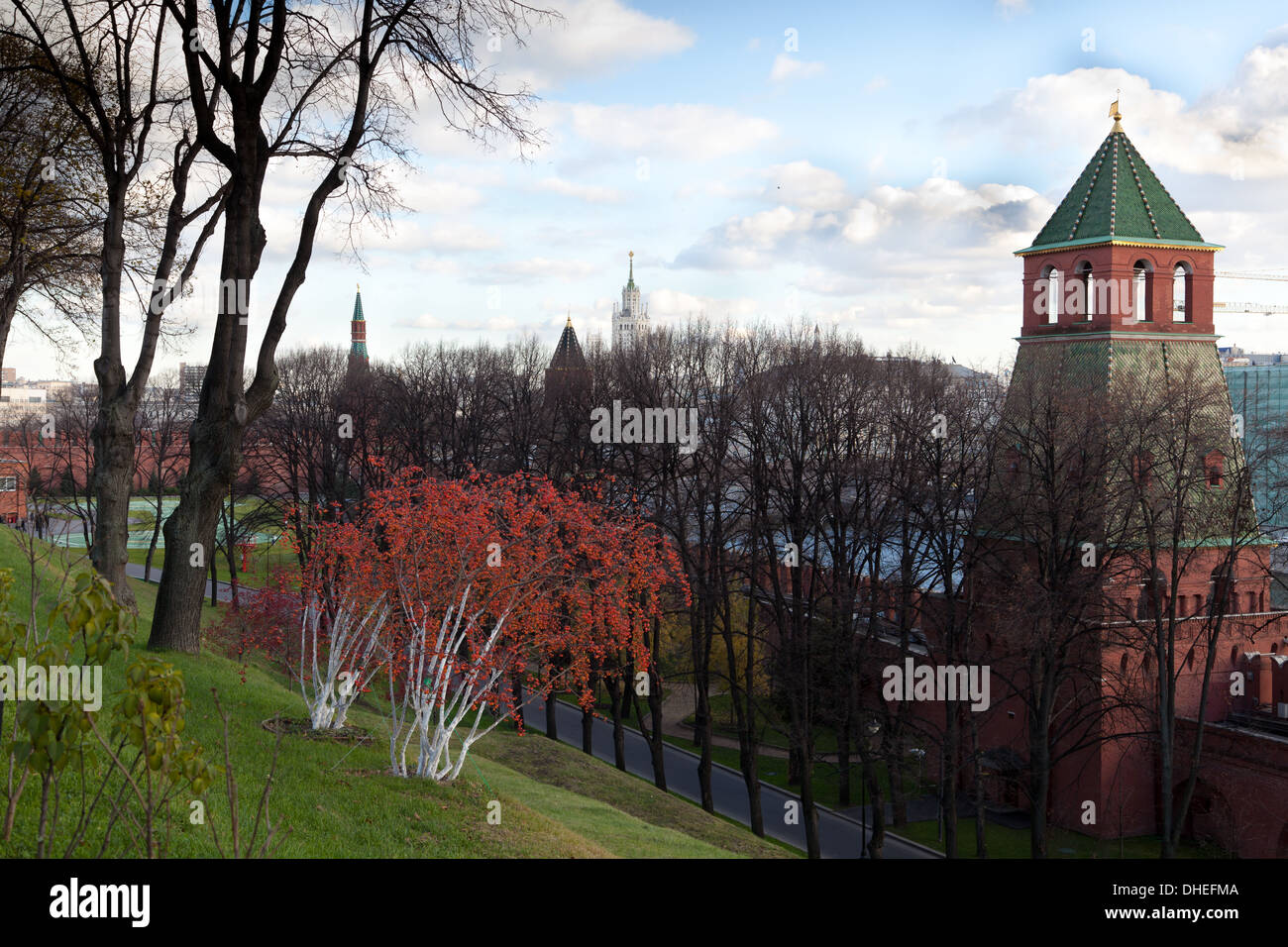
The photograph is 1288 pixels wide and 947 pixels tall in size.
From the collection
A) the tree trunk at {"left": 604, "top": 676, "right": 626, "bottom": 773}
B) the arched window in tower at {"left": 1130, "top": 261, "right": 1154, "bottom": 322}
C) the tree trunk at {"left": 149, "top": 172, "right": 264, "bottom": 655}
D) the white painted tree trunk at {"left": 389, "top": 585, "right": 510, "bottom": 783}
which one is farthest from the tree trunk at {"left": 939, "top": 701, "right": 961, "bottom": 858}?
the tree trunk at {"left": 149, "top": 172, "right": 264, "bottom": 655}

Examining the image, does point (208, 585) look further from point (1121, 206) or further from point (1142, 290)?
point (1121, 206)

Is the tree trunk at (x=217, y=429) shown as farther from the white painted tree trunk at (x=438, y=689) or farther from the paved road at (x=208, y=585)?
the paved road at (x=208, y=585)

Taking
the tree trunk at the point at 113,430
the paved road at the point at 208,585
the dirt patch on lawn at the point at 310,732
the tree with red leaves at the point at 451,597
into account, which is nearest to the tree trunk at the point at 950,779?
the tree with red leaves at the point at 451,597

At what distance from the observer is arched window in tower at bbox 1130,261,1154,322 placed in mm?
31031

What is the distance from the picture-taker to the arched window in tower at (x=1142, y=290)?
3103 cm

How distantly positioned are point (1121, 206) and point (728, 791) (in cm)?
2195

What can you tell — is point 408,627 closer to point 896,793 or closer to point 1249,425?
point 896,793

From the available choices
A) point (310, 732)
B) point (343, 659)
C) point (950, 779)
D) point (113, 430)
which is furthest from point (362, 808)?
point (950, 779)

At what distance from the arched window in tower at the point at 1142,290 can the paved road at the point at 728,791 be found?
55.7 feet

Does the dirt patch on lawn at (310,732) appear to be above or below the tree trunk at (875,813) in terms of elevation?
above

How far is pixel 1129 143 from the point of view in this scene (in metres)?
32.0
